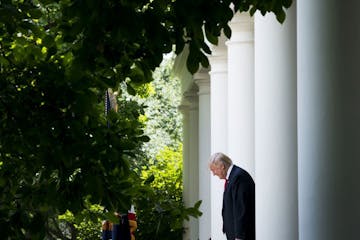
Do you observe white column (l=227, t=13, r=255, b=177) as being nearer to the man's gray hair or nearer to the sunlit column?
the man's gray hair

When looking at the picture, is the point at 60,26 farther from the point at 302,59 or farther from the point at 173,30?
the point at 302,59

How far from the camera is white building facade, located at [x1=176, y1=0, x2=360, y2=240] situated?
6.04 metres

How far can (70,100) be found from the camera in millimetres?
5387

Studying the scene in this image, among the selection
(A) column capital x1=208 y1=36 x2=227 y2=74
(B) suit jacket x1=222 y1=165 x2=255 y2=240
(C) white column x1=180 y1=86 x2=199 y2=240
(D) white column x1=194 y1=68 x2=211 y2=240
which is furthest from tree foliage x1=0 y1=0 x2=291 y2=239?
(C) white column x1=180 y1=86 x2=199 y2=240

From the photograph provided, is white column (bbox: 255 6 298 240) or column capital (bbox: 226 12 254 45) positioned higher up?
column capital (bbox: 226 12 254 45)

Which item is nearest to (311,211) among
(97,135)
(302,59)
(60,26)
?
(302,59)

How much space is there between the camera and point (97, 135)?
543 cm

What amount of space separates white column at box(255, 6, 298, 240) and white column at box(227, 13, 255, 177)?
4.05 m

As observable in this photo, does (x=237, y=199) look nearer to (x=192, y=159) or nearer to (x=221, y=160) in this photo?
(x=221, y=160)

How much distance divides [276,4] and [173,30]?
1.81ft

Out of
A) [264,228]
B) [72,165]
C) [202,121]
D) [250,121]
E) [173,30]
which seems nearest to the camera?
[173,30]

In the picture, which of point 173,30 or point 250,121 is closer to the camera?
point 173,30

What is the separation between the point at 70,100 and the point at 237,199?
283 inches

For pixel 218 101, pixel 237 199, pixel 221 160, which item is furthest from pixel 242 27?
pixel 218 101
